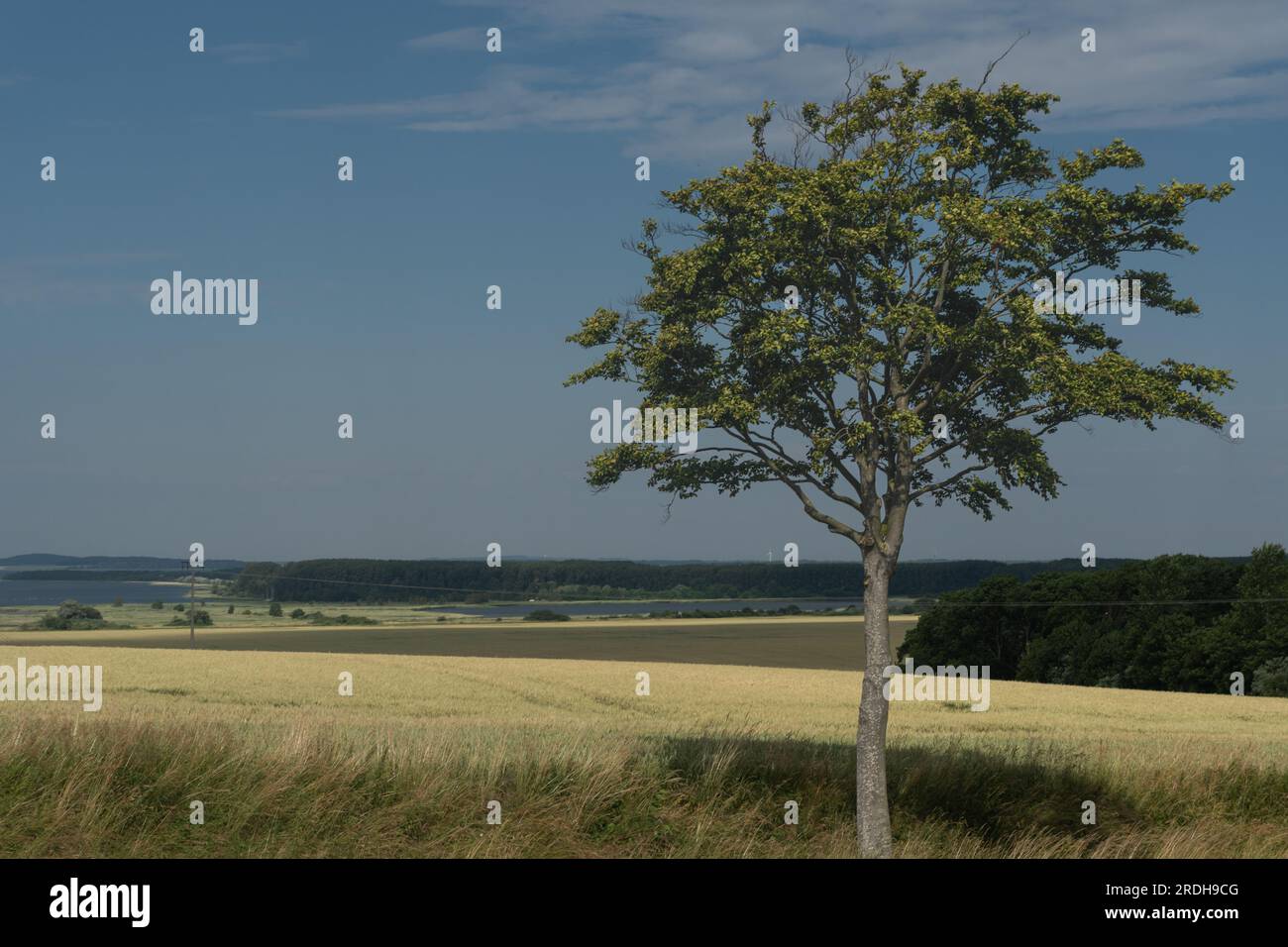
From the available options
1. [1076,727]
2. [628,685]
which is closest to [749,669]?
[628,685]

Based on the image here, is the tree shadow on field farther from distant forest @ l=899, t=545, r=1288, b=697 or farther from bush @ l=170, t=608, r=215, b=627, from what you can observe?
bush @ l=170, t=608, r=215, b=627

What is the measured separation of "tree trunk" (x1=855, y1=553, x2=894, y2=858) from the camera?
17.0m

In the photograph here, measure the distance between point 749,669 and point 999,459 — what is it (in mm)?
59199

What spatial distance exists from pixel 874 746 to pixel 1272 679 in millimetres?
63307

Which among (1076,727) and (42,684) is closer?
(1076,727)

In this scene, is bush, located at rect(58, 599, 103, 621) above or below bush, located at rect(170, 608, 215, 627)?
above

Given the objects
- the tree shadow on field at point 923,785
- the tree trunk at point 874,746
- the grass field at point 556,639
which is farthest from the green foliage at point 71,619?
the tree trunk at point 874,746

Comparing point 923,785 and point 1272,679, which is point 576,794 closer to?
point 923,785

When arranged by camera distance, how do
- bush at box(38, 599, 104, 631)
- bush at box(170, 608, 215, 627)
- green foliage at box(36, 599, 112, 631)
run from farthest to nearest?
bush at box(170, 608, 215, 627), green foliage at box(36, 599, 112, 631), bush at box(38, 599, 104, 631)

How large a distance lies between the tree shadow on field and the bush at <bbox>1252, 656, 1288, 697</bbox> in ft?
183

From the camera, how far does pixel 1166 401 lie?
17.4 m

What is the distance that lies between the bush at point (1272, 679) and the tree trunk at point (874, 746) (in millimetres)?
62221

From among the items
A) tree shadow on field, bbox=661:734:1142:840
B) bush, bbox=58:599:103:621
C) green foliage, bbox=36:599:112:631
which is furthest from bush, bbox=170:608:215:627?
tree shadow on field, bbox=661:734:1142:840
